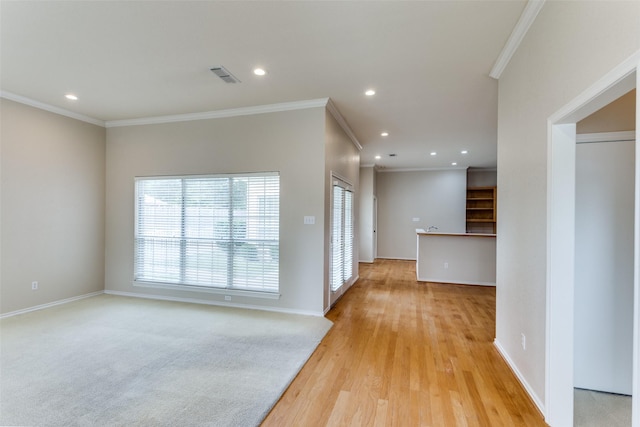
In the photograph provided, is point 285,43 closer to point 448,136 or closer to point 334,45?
point 334,45

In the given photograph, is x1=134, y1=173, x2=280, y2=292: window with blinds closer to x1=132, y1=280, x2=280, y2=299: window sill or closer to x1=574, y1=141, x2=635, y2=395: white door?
x1=132, y1=280, x2=280, y2=299: window sill

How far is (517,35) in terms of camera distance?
2340mm

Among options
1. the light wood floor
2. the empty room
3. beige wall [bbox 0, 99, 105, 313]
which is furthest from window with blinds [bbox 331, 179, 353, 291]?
beige wall [bbox 0, 99, 105, 313]

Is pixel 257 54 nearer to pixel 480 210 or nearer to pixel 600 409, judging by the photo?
pixel 600 409

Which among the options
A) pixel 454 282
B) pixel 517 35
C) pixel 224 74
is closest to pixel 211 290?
pixel 224 74

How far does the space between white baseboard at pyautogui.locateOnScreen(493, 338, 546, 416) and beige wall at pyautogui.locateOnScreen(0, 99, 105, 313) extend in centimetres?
585

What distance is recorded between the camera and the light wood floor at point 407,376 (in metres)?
1.96

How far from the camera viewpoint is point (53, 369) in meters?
2.47

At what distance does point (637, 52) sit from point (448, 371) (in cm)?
247

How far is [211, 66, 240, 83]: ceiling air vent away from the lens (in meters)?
3.04

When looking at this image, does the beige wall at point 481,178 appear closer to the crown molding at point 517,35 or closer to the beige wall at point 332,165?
the beige wall at point 332,165

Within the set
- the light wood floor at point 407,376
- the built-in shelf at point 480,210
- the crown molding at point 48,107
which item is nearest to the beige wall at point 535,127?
the light wood floor at point 407,376

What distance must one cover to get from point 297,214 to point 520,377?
2.88 meters

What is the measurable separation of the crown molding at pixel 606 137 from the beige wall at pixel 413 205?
276 inches
